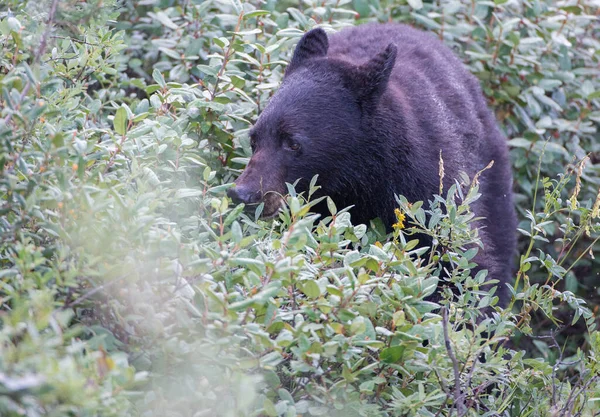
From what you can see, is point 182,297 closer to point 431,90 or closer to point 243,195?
point 243,195

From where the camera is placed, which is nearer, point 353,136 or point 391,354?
point 391,354

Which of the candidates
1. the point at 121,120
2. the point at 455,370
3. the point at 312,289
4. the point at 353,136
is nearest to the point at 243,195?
the point at 353,136

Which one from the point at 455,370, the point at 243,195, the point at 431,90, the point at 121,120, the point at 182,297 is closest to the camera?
the point at 182,297

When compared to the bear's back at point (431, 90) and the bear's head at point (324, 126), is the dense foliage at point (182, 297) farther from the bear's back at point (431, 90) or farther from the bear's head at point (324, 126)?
the bear's back at point (431, 90)

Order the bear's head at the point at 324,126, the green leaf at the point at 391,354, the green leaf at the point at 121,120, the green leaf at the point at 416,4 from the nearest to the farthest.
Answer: the green leaf at the point at 391,354 → the green leaf at the point at 121,120 → the bear's head at the point at 324,126 → the green leaf at the point at 416,4

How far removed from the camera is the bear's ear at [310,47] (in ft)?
14.0

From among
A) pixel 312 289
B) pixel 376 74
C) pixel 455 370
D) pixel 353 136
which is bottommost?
pixel 455 370

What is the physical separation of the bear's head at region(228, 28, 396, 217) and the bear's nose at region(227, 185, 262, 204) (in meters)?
0.20

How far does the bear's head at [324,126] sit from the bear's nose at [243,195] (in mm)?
202

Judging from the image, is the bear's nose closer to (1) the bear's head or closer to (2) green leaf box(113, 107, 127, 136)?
(1) the bear's head

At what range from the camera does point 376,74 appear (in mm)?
4121

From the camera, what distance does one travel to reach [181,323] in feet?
8.08


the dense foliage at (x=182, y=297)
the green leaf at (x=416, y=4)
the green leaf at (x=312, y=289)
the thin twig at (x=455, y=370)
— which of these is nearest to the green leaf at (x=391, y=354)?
the dense foliage at (x=182, y=297)

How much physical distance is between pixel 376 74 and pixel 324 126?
0.39 m
